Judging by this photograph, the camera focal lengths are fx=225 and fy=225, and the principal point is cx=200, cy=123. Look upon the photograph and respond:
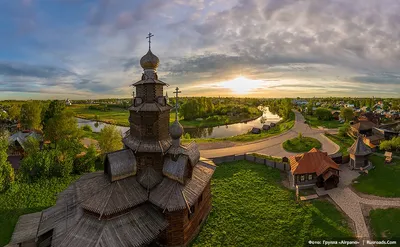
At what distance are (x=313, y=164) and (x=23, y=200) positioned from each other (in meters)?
25.2

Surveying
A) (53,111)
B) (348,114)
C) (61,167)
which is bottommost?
(61,167)

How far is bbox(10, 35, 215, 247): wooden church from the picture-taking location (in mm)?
11516

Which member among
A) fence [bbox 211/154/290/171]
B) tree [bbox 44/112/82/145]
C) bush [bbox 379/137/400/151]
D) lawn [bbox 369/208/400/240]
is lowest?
lawn [bbox 369/208/400/240]

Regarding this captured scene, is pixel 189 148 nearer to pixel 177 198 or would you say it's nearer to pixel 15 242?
pixel 177 198

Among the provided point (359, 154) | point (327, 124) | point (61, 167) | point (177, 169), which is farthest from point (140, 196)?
point (327, 124)

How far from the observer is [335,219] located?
15.6 meters

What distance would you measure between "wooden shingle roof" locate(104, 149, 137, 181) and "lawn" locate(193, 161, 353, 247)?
5897mm

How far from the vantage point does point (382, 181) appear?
69.4ft

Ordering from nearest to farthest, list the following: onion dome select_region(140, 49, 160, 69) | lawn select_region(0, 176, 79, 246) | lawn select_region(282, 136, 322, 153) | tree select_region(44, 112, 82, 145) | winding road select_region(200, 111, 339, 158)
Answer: onion dome select_region(140, 49, 160, 69) → lawn select_region(0, 176, 79, 246) → tree select_region(44, 112, 82, 145) → winding road select_region(200, 111, 339, 158) → lawn select_region(282, 136, 322, 153)

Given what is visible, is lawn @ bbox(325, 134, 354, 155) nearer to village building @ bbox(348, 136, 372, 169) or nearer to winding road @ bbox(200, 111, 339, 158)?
winding road @ bbox(200, 111, 339, 158)

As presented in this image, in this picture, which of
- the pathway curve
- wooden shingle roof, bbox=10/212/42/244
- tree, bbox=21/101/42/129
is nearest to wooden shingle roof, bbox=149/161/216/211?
wooden shingle roof, bbox=10/212/42/244

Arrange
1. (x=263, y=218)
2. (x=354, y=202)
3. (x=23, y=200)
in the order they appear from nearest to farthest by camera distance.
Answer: (x=263, y=218), (x=354, y=202), (x=23, y=200)

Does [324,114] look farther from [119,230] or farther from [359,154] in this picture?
[119,230]

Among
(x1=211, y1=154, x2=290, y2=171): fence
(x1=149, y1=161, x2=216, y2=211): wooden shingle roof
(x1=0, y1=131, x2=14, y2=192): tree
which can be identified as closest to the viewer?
(x1=149, y1=161, x2=216, y2=211): wooden shingle roof
